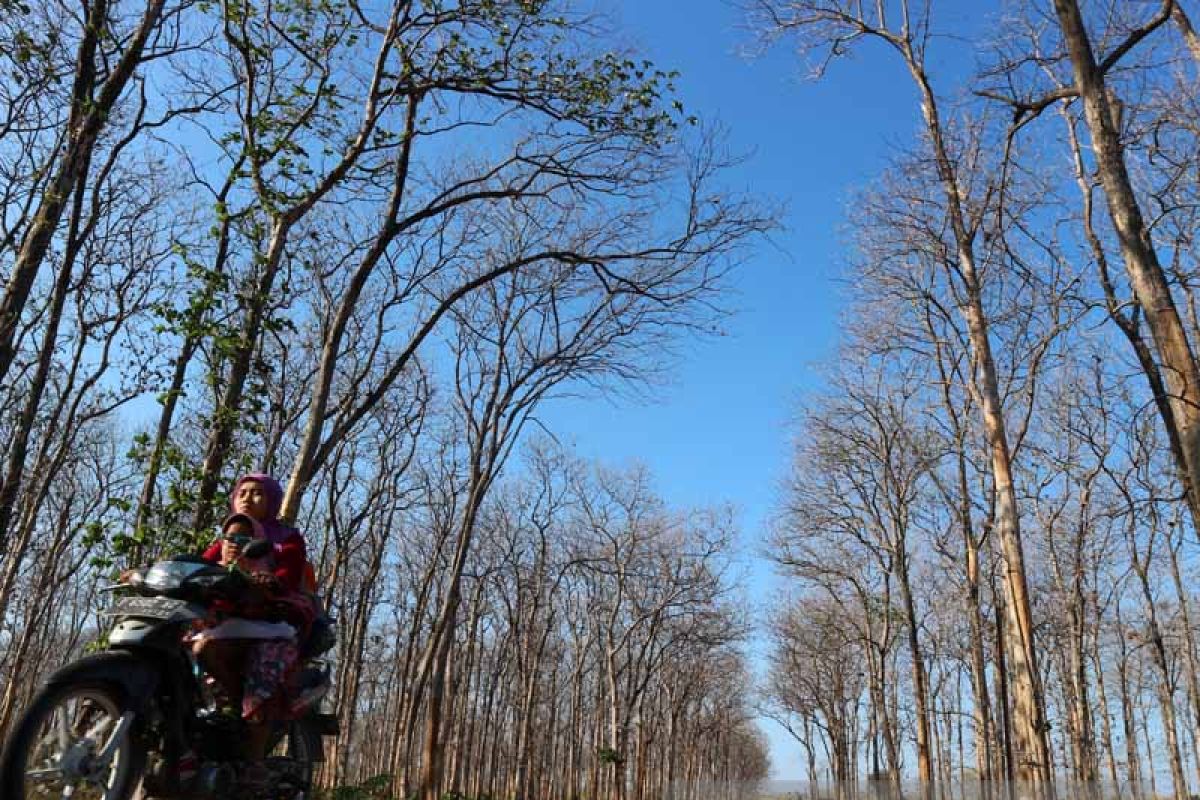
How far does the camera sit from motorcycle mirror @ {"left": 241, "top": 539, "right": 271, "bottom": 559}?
3.45m

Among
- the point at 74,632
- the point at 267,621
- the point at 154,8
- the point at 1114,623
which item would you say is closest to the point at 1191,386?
the point at 267,621

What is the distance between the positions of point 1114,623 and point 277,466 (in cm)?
2834

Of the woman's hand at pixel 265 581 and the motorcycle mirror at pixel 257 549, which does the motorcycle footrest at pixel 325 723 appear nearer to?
the woman's hand at pixel 265 581

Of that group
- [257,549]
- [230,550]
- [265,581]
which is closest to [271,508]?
[230,550]

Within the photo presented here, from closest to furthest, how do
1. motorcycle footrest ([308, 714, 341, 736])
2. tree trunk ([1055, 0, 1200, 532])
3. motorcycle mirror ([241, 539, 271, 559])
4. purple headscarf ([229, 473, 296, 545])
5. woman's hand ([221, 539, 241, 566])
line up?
motorcycle mirror ([241, 539, 271, 559]) → woman's hand ([221, 539, 241, 566]) → purple headscarf ([229, 473, 296, 545]) → motorcycle footrest ([308, 714, 341, 736]) → tree trunk ([1055, 0, 1200, 532])

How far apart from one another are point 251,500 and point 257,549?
26.6 inches

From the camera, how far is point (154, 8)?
22.5 feet

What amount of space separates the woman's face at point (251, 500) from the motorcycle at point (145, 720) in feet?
1.94

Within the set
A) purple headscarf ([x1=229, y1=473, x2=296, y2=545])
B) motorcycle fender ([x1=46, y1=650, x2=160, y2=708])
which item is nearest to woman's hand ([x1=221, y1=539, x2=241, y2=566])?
purple headscarf ([x1=229, y1=473, x2=296, y2=545])

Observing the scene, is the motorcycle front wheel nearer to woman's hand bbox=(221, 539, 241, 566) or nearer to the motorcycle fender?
the motorcycle fender

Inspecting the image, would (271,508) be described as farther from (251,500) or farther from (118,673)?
(118,673)

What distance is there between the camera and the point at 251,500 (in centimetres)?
407

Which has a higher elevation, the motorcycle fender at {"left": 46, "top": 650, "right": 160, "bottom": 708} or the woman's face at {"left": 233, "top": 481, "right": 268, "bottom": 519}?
the woman's face at {"left": 233, "top": 481, "right": 268, "bottom": 519}

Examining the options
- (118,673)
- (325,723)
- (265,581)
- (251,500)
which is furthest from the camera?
(325,723)
